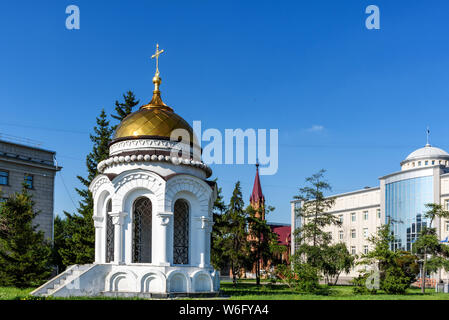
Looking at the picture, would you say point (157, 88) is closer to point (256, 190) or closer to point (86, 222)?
point (86, 222)

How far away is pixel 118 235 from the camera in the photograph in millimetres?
19375

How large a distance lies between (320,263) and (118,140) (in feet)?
58.9

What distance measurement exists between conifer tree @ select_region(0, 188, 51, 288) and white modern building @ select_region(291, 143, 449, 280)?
101ft

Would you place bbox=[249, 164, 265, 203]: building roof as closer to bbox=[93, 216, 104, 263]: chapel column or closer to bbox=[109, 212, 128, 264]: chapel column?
bbox=[93, 216, 104, 263]: chapel column

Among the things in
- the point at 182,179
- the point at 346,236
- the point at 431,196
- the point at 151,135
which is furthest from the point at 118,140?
the point at 346,236

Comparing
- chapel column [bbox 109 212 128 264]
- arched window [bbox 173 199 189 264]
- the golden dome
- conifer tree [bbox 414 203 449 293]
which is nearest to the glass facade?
conifer tree [bbox 414 203 449 293]

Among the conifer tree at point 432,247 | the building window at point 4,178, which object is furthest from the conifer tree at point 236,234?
the building window at point 4,178

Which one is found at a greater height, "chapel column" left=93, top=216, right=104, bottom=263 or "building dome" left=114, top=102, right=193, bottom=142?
"building dome" left=114, top=102, right=193, bottom=142

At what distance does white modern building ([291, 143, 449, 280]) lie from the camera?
52250 millimetres

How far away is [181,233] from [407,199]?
41139 mm

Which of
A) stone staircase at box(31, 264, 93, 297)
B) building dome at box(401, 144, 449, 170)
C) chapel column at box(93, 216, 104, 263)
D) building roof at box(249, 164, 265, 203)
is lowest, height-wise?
stone staircase at box(31, 264, 93, 297)

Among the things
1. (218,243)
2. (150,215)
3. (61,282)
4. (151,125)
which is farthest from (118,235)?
(218,243)

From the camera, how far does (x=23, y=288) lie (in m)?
24.0

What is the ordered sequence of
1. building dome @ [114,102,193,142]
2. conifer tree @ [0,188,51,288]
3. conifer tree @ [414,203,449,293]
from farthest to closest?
1. conifer tree @ [414,203,449,293]
2. conifer tree @ [0,188,51,288]
3. building dome @ [114,102,193,142]
